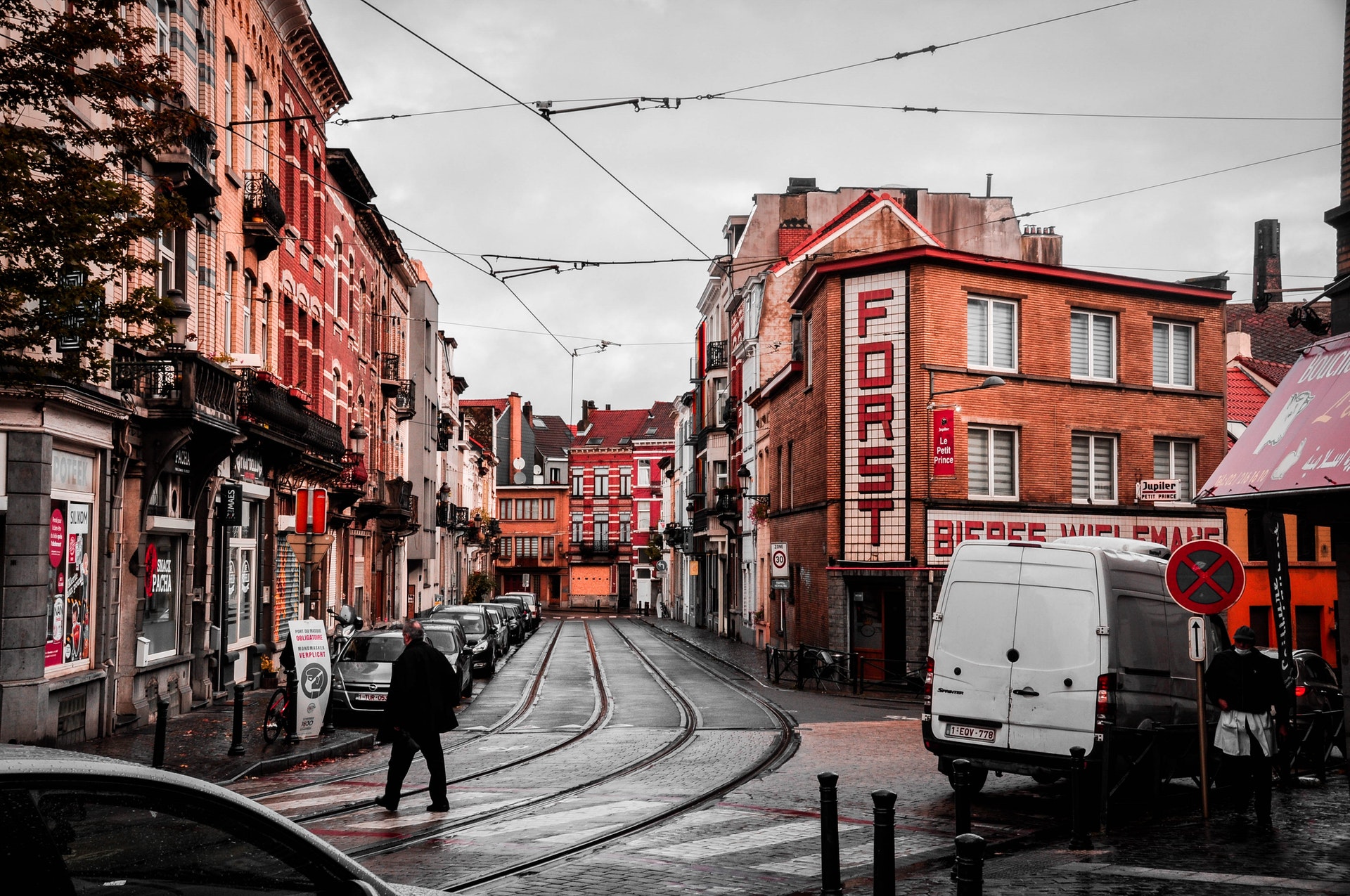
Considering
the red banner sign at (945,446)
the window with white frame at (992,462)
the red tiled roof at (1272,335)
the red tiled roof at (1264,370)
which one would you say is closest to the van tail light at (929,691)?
the red banner sign at (945,446)

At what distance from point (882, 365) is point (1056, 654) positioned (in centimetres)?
1889

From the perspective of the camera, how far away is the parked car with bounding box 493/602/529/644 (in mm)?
44625

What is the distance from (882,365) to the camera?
100 ft

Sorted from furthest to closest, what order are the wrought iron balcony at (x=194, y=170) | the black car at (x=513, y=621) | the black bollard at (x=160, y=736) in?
the black car at (x=513, y=621)
the wrought iron balcony at (x=194, y=170)
the black bollard at (x=160, y=736)

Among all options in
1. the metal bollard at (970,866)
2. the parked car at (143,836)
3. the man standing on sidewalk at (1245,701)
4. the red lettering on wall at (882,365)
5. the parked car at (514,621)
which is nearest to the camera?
the parked car at (143,836)

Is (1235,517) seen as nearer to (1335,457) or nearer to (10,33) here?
(1335,457)

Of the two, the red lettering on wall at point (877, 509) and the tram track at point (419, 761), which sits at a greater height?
the red lettering on wall at point (877, 509)

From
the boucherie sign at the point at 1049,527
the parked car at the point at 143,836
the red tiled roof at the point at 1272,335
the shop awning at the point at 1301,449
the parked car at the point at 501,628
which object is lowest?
the parked car at the point at 501,628

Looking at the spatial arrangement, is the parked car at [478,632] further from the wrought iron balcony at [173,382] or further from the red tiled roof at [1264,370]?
the red tiled roof at [1264,370]

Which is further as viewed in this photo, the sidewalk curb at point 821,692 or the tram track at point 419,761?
the sidewalk curb at point 821,692

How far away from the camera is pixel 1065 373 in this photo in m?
31.7

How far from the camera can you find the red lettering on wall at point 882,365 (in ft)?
99.8

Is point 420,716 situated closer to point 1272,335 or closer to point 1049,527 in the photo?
point 1049,527

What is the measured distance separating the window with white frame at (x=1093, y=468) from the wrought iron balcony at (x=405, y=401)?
2627 cm
